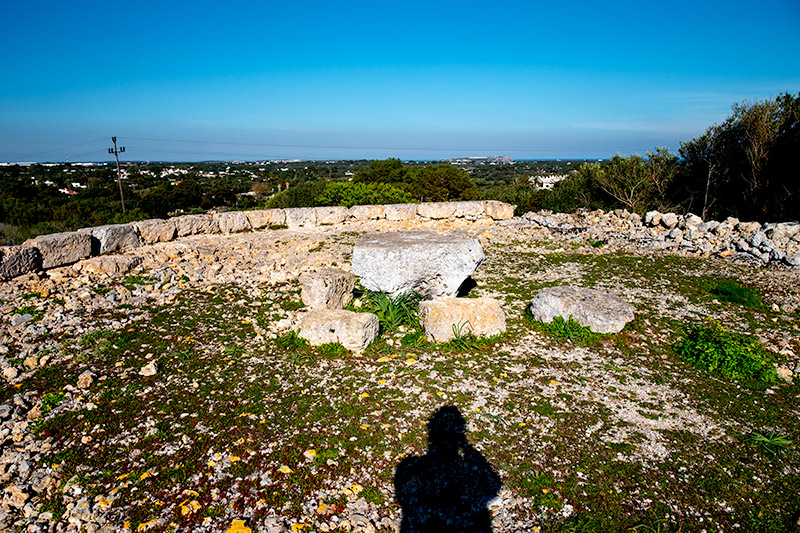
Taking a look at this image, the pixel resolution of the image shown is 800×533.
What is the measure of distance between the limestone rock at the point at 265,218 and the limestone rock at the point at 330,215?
123 cm

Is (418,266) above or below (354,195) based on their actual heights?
below

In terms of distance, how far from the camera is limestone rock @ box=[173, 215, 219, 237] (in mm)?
12477

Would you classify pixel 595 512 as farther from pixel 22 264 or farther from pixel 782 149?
pixel 782 149

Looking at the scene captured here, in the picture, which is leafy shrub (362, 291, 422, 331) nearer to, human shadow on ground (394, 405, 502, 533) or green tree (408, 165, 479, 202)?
human shadow on ground (394, 405, 502, 533)

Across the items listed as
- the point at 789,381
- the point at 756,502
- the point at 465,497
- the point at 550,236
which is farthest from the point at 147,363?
the point at 550,236

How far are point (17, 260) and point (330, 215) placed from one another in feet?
28.7

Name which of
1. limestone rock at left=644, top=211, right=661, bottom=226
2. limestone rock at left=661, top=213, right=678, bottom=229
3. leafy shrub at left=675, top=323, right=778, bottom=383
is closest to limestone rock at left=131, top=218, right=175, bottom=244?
leafy shrub at left=675, top=323, right=778, bottom=383

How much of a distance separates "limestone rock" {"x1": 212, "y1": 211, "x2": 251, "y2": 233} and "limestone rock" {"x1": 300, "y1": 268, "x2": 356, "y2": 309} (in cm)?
733

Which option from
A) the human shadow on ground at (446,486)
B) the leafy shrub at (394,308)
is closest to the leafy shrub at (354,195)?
the leafy shrub at (394,308)

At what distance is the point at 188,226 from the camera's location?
12.7m

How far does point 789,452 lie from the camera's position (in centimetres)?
375

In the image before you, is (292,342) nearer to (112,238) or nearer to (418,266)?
(418,266)

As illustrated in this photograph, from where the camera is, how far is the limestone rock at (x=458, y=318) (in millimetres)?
5934

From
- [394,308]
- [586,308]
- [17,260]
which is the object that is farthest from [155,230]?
[586,308]
